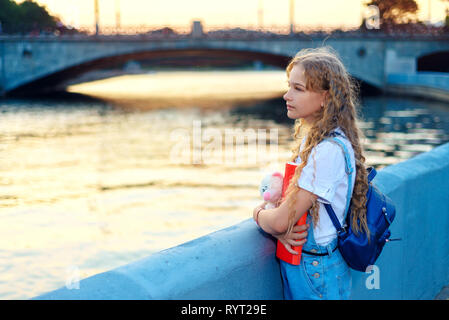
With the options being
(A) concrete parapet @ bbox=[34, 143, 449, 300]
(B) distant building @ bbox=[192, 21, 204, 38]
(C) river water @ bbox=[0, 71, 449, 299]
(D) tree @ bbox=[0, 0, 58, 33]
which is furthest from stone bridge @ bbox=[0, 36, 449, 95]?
(A) concrete parapet @ bbox=[34, 143, 449, 300]

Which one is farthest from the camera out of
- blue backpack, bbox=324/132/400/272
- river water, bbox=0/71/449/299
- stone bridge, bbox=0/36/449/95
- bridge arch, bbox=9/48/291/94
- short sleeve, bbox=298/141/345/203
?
bridge arch, bbox=9/48/291/94

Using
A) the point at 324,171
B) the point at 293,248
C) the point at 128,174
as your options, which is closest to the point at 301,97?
the point at 324,171

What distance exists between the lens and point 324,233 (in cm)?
222

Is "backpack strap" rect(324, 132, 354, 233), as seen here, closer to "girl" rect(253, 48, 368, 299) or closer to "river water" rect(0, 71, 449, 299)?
"girl" rect(253, 48, 368, 299)

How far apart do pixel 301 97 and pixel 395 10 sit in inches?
2650

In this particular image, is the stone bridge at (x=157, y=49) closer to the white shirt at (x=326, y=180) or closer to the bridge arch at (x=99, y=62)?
the bridge arch at (x=99, y=62)

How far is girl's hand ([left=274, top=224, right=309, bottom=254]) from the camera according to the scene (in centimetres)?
218

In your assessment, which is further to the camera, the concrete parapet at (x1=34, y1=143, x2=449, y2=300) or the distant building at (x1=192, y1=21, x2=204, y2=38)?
the distant building at (x1=192, y1=21, x2=204, y2=38)

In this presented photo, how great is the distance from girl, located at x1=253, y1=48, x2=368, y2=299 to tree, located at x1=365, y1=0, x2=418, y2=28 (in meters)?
63.6

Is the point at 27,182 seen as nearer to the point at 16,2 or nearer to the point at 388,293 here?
the point at 388,293

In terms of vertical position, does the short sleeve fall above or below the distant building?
below

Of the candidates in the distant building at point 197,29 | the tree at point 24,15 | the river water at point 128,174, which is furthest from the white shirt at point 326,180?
the tree at point 24,15

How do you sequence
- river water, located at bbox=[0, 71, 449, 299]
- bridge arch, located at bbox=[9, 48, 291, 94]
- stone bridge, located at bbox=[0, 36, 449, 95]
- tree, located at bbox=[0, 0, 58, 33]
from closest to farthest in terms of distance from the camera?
river water, located at bbox=[0, 71, 449, 299], stone bridge, located at bbox=[0, 36, 449, 95], bridge arch, located at bbox=[9, 48, 291, 94], tree, located at bbox=[0, 0, 58, 33]

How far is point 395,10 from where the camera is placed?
65.2 meters
